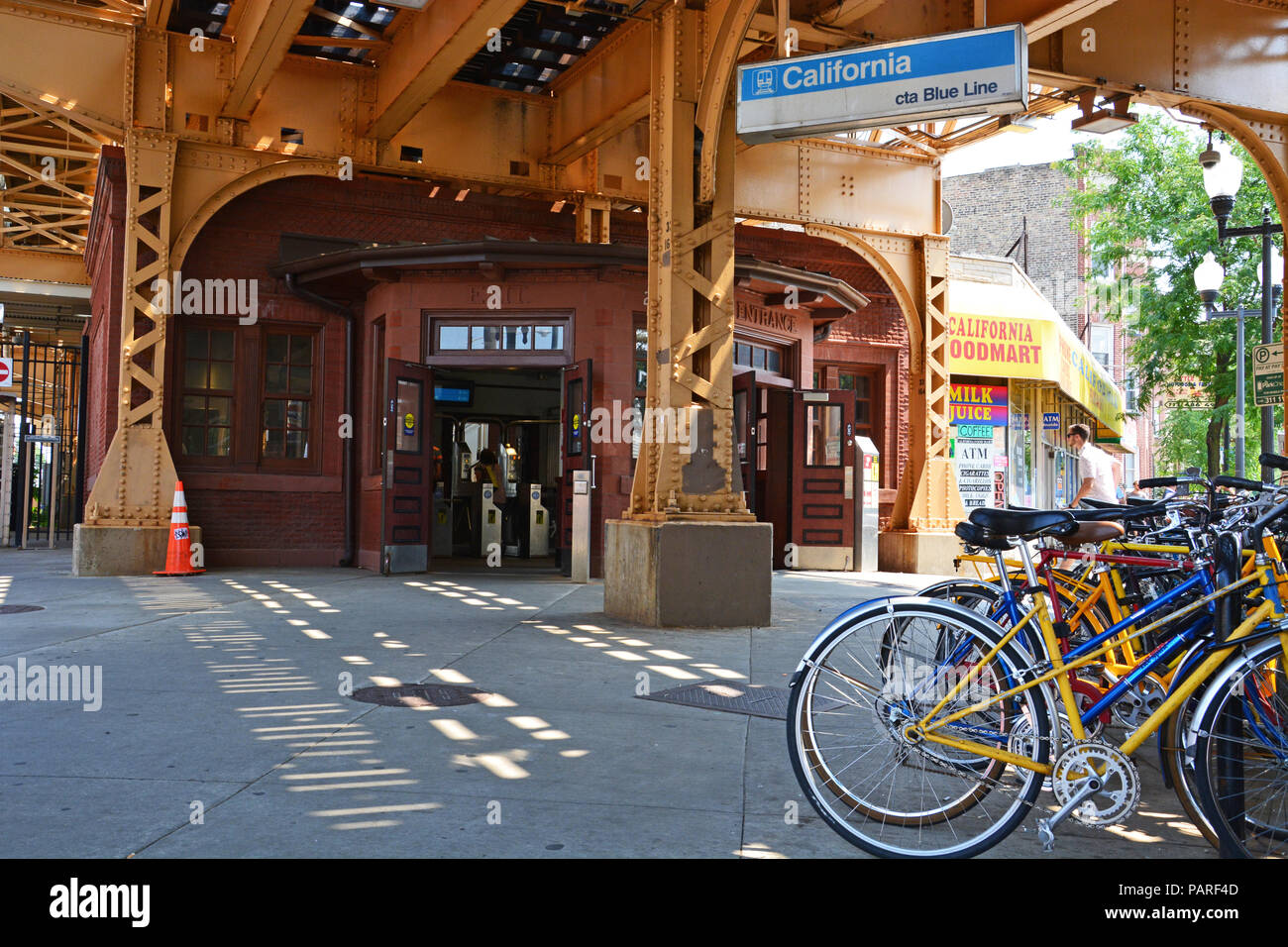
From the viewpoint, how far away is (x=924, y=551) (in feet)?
55.3

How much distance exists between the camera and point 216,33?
14.3 metres

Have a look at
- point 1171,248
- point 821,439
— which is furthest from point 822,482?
point 1171,248

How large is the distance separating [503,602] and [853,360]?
422 inches

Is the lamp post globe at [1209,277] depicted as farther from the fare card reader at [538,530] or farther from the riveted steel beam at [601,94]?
the fare card reader at [538,530]

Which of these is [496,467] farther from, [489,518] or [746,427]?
[746,427]

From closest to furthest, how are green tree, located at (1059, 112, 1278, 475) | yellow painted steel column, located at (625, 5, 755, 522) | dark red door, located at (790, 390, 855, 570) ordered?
yellow painted steel column, located at (625, 5, 755, 522) → dark red door, located at (790, 390, 855, 570) → green tree, located at (1059, 112, 1278, 475)

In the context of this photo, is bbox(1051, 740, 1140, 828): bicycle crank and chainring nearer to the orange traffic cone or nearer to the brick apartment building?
the orange traffic cone

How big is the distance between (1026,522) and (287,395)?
13.6 meters

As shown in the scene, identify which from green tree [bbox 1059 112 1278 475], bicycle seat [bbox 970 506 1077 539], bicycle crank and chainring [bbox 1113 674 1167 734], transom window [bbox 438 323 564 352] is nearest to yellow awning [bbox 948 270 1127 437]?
green tree [bbox 1059 112 1278 475]

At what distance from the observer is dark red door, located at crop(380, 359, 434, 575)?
13688 mm

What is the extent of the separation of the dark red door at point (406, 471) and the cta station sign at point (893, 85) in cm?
747

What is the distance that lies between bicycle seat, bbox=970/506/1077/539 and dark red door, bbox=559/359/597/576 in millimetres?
9942
